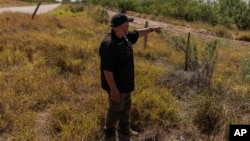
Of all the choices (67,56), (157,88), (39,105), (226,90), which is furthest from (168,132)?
(67,56)

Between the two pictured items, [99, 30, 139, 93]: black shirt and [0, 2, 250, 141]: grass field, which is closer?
[99, 30, 139, 93]: black shirt

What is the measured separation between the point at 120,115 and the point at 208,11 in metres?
30.3

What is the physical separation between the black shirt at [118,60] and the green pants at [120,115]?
6.2 inches

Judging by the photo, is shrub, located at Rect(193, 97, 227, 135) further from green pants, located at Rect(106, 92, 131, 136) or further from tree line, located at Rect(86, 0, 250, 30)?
tree line, located at Rect(86, 0, 250, 30)

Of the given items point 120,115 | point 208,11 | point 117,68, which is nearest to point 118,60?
point 117,68

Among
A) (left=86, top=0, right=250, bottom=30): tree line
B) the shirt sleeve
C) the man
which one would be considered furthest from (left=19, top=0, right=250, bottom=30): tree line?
the man

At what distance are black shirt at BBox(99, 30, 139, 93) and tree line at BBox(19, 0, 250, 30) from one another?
85.5 feet

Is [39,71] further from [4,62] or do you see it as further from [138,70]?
[138,70]

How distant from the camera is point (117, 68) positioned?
3.98 meters

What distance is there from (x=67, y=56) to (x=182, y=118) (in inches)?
163

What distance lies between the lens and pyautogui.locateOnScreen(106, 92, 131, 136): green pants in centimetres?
410

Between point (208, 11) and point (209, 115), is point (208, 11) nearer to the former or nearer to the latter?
point (208, 11)

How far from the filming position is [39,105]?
17.8 feet

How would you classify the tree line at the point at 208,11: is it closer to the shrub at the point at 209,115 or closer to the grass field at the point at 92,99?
the grass field at the point at 92,99
